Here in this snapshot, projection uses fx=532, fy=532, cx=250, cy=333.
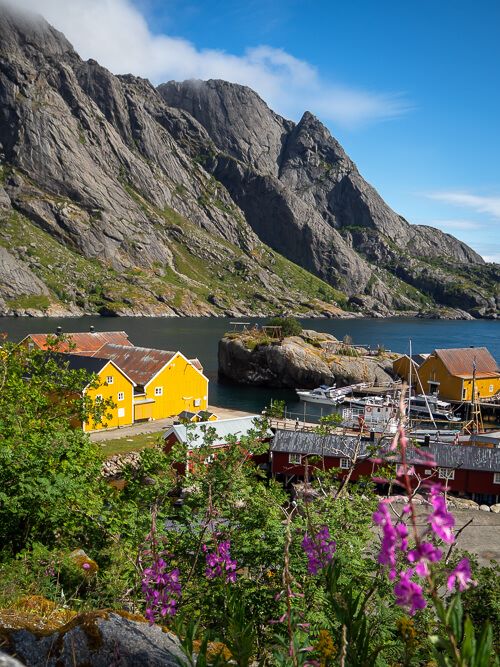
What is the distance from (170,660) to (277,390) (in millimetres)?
80276

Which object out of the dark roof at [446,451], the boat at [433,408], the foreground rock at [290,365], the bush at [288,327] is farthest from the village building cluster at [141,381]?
the bush at [288,327]

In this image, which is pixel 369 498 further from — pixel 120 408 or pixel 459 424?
pixel 459 424

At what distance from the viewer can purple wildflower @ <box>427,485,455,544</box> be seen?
2.31 metres

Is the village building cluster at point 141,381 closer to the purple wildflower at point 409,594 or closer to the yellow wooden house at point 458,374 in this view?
the yellow wooden house at point 458,374

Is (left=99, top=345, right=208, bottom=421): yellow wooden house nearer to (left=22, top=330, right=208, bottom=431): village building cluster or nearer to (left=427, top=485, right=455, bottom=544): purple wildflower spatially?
(left=22, top=330, right=208, bottom=431): village building cluster

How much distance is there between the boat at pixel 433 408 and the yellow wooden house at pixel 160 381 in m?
29.1

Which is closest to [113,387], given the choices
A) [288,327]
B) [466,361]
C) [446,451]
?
[446,451]

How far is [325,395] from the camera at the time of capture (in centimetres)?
7725

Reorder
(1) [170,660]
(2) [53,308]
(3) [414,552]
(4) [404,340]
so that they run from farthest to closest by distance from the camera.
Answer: (2) [53,308]
(4) [404,340]
(1) [170,660]
(3) [414,552]

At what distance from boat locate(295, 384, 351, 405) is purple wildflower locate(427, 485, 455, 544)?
73.6 meters

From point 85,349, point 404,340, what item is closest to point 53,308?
point 404,340

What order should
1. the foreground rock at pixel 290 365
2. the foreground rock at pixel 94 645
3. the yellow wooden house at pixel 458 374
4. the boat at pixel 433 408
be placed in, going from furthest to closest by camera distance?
the foreground rock at pixel 290 365 → the yellow wooden house at pixel 458 374 → the boat at pixel 433 408 → the foreground rock at pixel 94 645

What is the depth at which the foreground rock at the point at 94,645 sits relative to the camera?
14.7 feet

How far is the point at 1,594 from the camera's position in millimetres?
7461
